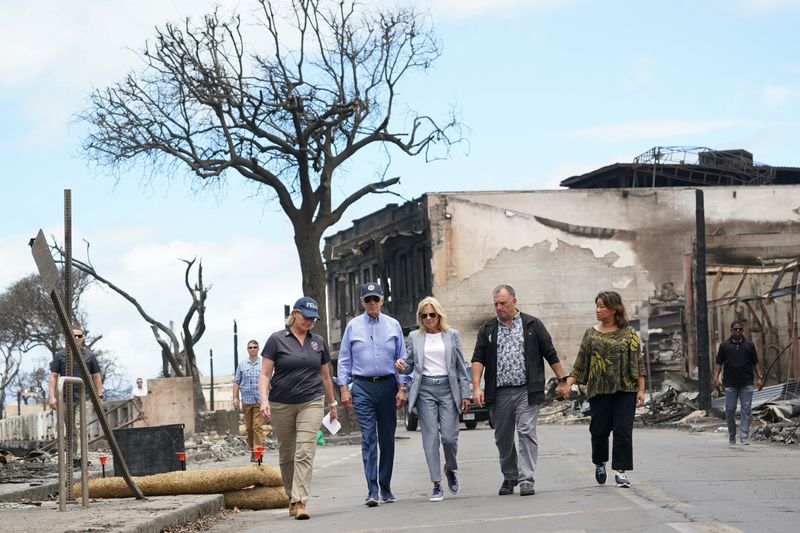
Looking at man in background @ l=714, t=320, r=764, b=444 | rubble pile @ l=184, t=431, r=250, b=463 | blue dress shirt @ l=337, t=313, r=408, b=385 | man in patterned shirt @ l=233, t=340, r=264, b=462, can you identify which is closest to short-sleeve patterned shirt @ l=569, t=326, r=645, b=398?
blue dress shirt @ l=337, t=313, r=408, b=385

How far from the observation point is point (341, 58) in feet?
128

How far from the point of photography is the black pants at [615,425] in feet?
39.5

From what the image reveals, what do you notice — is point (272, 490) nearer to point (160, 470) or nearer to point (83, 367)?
point (160, 470)

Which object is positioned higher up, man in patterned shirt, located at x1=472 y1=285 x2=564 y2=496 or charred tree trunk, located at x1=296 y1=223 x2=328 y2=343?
charred tree trunk, located at x1=296 y1=223 x2=328 y2=343

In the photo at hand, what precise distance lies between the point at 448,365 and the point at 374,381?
67 cm

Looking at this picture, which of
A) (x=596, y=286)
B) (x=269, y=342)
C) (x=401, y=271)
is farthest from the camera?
(x=401, y=271)

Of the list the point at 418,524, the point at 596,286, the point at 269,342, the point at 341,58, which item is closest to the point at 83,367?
the point at 269,342

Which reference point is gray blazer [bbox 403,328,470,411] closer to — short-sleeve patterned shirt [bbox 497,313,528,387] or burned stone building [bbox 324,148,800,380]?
short-sleeve patterned shirt [bbox 497,313,528,387]

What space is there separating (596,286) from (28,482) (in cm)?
4498

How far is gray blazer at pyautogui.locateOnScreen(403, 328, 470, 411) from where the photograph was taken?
12.2 meters

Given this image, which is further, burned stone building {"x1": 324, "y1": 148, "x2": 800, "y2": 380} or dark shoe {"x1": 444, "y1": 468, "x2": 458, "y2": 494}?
burned stone building {"x1": 324, "y1": 148, "x2": 800, "y2": 380}

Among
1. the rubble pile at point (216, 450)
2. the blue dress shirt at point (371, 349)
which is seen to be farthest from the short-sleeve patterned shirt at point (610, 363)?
the rubble pile at point (216, 450)

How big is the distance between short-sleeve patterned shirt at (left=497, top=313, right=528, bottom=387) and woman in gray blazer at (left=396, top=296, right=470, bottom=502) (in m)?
0.34

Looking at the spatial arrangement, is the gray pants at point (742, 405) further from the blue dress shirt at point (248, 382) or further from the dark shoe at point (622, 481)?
the dark shoe at point (622, 481)
